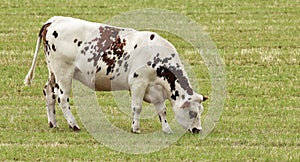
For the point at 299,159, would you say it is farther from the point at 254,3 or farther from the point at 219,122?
the point at 254,3

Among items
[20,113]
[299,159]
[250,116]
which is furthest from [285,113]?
[20,113]

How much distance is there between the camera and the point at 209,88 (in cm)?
1930

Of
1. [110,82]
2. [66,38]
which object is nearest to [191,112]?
[110,82]

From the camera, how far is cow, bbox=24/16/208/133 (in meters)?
15.0

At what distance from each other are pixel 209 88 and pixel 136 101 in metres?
4.45

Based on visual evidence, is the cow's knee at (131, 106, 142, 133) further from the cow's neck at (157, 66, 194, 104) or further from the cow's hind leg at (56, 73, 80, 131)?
the cow's hind leg at (56, 73, 80, 131)

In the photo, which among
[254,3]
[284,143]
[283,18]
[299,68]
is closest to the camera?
[284,143]

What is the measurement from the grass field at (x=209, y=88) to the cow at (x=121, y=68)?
524 millimetres

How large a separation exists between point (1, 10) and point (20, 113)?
1323 cm

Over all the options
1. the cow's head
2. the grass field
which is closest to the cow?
the cow's head

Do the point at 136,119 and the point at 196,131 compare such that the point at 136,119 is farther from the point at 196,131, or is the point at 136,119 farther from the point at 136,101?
the point at 196,131

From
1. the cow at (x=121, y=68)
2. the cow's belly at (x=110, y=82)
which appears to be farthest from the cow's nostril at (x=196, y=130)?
the cow's belly at (x=110, y=82)

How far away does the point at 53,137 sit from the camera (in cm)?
1459

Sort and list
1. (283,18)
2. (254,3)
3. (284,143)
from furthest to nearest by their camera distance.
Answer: (254,3), (283,18), (284,143)
